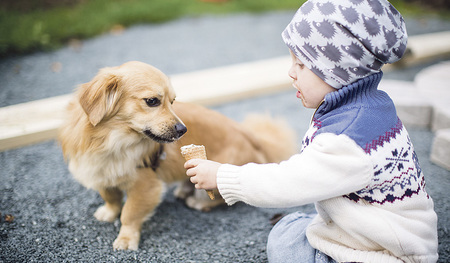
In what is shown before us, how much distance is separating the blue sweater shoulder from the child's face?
8 cm

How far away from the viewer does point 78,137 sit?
6.37 ft

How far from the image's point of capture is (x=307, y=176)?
4.28 ft

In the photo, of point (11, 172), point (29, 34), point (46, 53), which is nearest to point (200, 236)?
point (11, 172)

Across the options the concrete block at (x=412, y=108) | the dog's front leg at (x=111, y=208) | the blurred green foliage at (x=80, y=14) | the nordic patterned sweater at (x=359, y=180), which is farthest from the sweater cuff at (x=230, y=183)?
the blurred green foliage at (x=80, y=14)

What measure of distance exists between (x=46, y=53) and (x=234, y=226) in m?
3.67

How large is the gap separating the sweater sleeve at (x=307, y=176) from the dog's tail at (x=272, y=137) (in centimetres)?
116

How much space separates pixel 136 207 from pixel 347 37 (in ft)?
4.93

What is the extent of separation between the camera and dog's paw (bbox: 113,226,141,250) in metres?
2.00

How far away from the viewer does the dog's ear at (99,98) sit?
1.79 meters

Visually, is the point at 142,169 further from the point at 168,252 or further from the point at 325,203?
the point at 325,203

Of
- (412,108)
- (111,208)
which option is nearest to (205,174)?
(111,208)

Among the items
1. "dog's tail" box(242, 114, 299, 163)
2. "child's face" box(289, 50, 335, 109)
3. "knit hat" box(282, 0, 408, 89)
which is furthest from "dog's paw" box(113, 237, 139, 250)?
"knit hat" box(282, 0, 408, 89)

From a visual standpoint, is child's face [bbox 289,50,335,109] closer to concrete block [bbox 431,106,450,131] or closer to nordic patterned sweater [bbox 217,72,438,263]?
nordic patterned sweater [bbox 217,72,438,263]

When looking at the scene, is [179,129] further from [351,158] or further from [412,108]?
[412,108]
